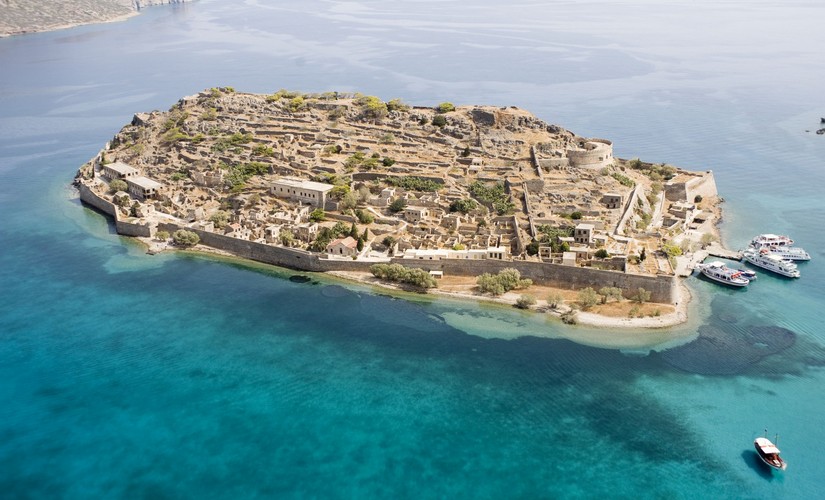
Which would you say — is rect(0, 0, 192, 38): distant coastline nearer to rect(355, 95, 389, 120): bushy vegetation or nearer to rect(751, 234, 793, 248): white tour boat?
rect(355, 95, 389, 120): bushy vegetation

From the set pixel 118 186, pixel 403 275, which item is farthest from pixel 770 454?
pixel 118 186

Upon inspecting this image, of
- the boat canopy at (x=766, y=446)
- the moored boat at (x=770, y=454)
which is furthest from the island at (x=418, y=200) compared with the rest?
the moored boat at (x=770, y=454)

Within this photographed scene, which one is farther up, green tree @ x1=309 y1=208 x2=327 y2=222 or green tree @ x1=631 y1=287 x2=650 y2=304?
green tree @ x1=309 y1=208 x2=327 y2=222

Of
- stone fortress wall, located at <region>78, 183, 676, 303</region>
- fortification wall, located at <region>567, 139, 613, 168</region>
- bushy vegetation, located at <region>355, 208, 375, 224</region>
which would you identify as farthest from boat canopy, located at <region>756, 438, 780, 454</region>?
A: fortification wall, located at <region>567, 139, 613, 168</region>

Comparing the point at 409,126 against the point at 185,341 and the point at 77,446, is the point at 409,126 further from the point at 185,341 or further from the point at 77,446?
the point at 77,446

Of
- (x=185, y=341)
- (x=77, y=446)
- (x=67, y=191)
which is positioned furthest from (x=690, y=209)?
(x=67, y=191)

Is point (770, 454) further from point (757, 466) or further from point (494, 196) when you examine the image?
point (494, 196)
